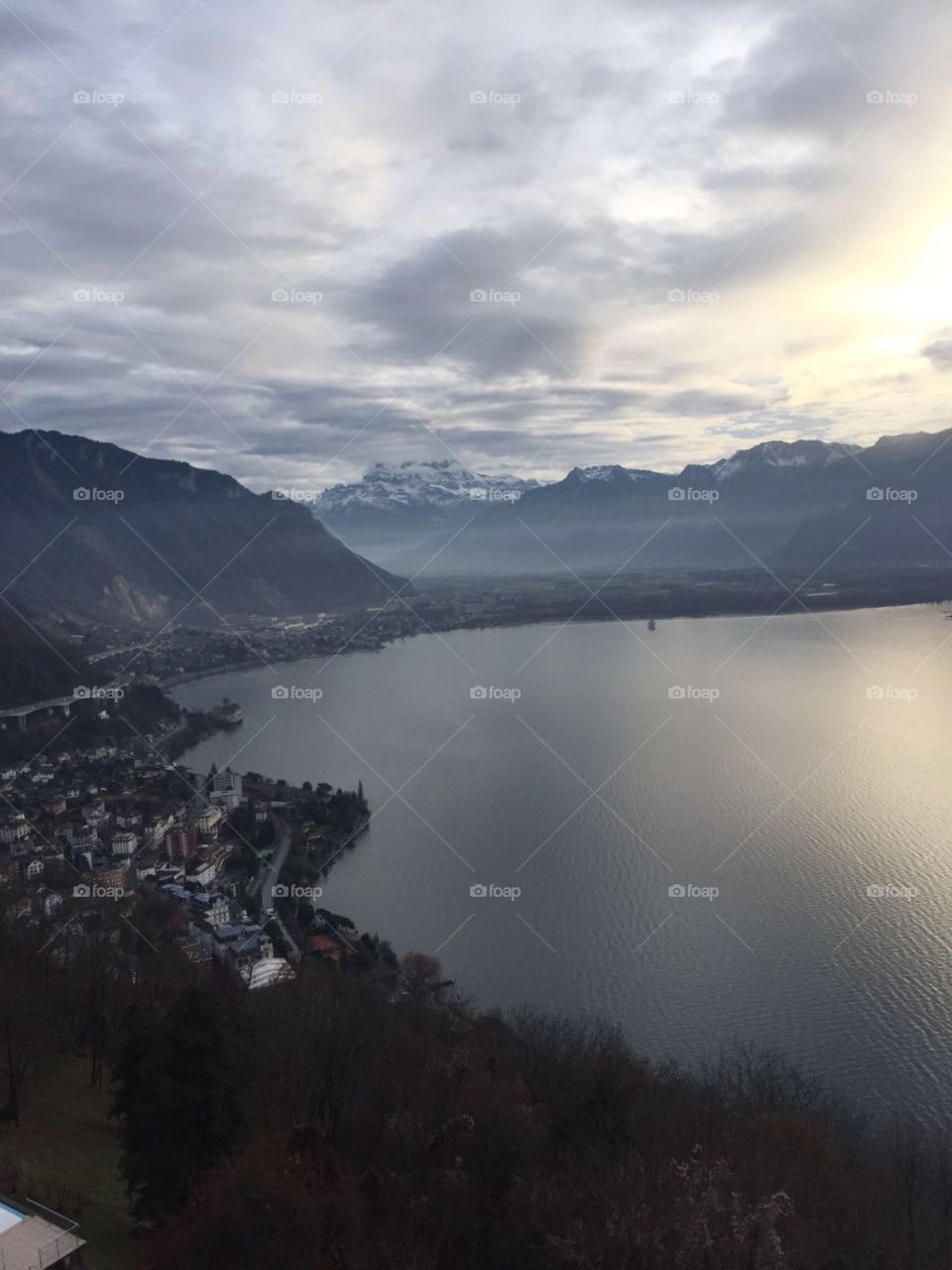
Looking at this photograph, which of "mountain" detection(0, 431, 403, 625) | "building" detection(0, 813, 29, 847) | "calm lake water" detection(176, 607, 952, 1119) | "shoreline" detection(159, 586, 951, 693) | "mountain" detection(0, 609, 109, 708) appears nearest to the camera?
"calm lake water" detection(176, 607, 952, 1119)

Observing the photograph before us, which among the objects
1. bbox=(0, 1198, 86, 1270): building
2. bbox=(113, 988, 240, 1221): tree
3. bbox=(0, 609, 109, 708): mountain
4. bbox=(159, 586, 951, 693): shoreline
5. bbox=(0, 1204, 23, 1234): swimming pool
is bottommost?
bbox=(0, 1198, 86, 1270): building

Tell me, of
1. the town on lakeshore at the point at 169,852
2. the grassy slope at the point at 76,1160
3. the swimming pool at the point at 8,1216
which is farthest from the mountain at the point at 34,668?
the swimming pool at the point at 8,1216

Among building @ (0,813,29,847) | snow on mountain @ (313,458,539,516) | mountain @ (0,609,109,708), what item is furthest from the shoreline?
snow on mountain @ (313,458,539,516)

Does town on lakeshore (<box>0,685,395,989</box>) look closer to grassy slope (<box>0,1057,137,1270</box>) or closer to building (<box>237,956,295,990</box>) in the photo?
building (<box>237,956,295,990</box>)

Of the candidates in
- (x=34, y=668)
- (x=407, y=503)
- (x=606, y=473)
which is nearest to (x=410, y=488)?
(x=407, y=503)

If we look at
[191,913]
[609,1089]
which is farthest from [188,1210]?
[191,913]

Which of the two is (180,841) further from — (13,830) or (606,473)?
(606,473)
